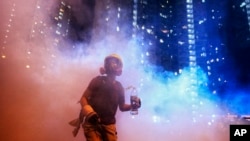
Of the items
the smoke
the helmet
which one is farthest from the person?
the smoke

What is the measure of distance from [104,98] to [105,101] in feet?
0.18

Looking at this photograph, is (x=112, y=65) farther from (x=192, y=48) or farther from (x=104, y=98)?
(x=192, y=48)

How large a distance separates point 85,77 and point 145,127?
308 centimetres

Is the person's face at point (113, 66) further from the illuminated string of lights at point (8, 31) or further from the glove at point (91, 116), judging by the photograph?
the illuminated string of lights at point (8, 31)

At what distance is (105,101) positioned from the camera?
15.4 feet

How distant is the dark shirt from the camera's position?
4621mm

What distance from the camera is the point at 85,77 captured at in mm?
10812

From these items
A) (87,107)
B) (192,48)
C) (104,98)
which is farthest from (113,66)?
(192,48)

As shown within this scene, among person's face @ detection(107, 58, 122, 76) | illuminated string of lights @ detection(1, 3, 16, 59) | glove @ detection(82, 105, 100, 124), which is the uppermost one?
illuminated string of lights @ detection(1, 3, 16, 59)

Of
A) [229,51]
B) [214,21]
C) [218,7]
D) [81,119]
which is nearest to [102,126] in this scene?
[81,119]

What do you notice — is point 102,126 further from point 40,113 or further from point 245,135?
point 40,113

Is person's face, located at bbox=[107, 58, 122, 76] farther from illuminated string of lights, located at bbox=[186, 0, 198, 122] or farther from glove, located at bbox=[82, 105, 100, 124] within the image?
illuminated string of lights, located at bbox=[186, 0, 198, 122]

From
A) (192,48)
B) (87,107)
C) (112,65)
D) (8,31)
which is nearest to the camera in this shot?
(87,107)

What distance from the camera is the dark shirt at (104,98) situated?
15.2ft
